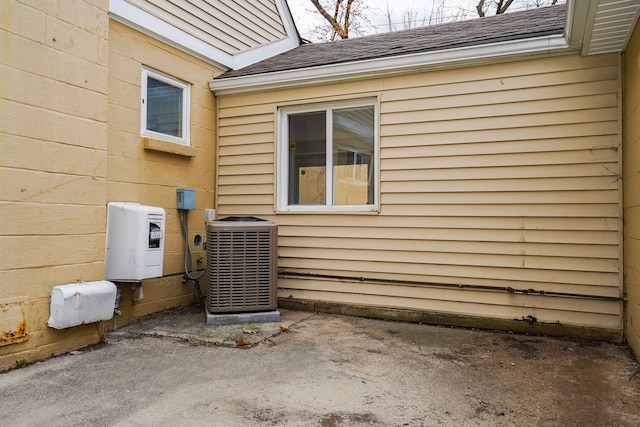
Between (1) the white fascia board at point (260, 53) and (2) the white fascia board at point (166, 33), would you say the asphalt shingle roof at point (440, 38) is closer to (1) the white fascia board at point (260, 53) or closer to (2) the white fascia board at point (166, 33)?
(1) the white fascia board at point (260, 53)

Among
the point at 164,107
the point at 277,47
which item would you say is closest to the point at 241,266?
the point at 164,107

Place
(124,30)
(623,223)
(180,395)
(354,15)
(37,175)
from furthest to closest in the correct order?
(354,15)
(124,30)
(623,223)
(37,175)
(180,395)

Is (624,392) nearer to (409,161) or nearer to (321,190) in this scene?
(409,161)

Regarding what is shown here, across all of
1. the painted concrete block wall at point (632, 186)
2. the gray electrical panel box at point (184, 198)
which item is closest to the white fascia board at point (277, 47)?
the gray electrical panel box at point (184, 198)

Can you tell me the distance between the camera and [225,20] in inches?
228

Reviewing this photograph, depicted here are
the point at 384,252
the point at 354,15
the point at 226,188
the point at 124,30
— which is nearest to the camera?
the point at 124,30

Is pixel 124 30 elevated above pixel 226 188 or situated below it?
above

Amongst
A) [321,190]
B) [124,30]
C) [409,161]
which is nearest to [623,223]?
[409,161]

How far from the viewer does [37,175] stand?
3.13 m

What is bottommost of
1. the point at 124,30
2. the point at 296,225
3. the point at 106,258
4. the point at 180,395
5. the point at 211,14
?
the point at 180,395

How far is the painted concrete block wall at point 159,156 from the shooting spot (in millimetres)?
4168

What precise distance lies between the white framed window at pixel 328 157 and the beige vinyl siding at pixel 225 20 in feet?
4.84

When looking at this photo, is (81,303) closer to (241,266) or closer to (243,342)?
(243,342)

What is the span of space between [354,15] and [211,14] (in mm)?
10062
